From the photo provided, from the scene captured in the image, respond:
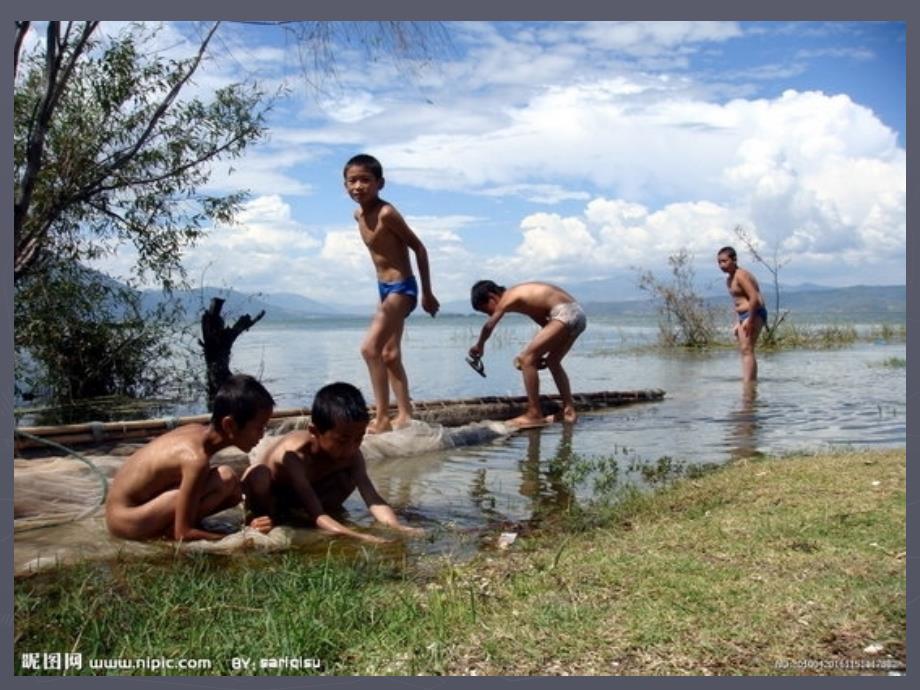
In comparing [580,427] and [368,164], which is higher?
[368,164]

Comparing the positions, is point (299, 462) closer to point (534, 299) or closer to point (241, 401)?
point (241, 401)

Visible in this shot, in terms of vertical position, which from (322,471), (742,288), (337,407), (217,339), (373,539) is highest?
(742,288)

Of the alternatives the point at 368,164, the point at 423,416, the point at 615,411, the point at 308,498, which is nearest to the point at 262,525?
the point at 308,498

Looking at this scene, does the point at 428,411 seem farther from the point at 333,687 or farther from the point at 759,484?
the point at 333,687

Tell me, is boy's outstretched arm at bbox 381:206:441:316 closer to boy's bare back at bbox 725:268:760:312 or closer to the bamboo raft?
the bamboo raft

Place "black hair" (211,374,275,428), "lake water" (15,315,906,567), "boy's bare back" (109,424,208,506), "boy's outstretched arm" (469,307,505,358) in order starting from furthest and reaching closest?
1. "boy's outstretched arm" (469,307,505,358)
2. "lake water" (15,315,906,567)
3. "boy's bare back" (109,424,208,506)
4. "black hair" (211,374,275,428)

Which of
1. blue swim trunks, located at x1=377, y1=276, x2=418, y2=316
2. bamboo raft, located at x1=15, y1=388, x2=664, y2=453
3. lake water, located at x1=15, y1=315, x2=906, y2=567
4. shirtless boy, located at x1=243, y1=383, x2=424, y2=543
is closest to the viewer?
shirtless boy, located at x1=243, y1=383, x2=424, y2=543

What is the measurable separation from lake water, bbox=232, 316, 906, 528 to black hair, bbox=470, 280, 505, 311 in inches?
39.6

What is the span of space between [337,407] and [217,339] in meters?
4.56

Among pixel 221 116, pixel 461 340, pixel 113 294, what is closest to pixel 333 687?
pixel 221 116

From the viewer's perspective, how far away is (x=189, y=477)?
12.5 ft

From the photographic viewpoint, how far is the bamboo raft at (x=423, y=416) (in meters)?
5.38

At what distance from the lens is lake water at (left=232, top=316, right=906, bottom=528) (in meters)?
5.20

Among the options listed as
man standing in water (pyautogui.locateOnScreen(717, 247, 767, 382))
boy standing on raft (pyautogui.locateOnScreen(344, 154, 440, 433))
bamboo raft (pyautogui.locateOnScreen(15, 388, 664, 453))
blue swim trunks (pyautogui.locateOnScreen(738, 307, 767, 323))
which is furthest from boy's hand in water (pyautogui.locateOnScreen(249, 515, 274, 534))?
blue swim trunks (pyautogui.locateOnScreen(738, 307, 767, 323))
